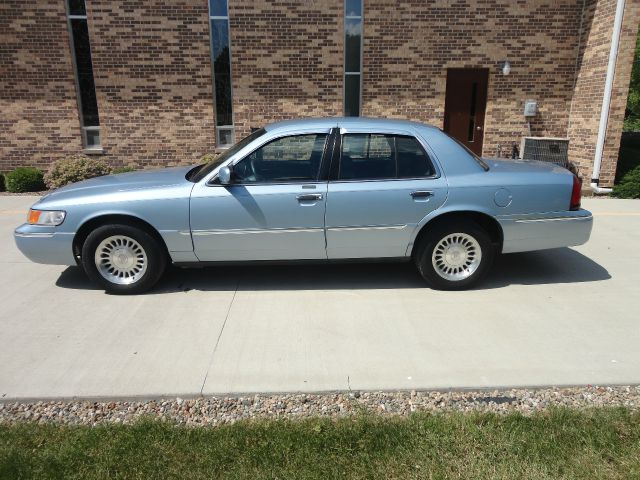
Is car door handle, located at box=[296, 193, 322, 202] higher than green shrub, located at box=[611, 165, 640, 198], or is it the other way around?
car door handle, located at box=[296, 193, 322, 202]

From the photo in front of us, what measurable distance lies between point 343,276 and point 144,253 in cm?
206

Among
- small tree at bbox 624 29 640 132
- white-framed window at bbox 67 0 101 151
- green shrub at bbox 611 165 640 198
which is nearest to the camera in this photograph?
green shrub at bbox 611 165 640 198

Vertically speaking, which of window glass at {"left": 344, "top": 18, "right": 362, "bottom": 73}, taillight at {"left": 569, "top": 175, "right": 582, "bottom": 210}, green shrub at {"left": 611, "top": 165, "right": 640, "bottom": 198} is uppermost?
window glass at {"left": 344, "top": 18, "right": 362, "bottom": 73}

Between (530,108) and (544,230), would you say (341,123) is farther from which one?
(530,108)

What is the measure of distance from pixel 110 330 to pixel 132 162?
751 cm

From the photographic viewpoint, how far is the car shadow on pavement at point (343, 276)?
A: 210 inches

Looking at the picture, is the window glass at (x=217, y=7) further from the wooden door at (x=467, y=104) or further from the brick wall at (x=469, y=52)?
the wooden door at (x=467, y=104)

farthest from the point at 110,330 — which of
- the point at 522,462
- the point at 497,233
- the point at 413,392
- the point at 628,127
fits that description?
the point at 628,127

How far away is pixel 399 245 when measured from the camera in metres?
5.03

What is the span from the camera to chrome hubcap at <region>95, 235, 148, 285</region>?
4957 mm

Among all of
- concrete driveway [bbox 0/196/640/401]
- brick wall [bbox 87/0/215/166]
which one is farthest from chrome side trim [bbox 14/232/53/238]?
brick wall [bbox 87/0/215/166]

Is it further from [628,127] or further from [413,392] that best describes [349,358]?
[628,127]

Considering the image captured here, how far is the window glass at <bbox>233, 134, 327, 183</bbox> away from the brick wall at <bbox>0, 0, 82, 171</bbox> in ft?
25.2

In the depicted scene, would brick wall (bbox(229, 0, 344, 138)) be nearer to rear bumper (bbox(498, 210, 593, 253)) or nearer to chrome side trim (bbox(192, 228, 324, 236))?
chrome side trim (bbox(192, 228, 324, 236))
